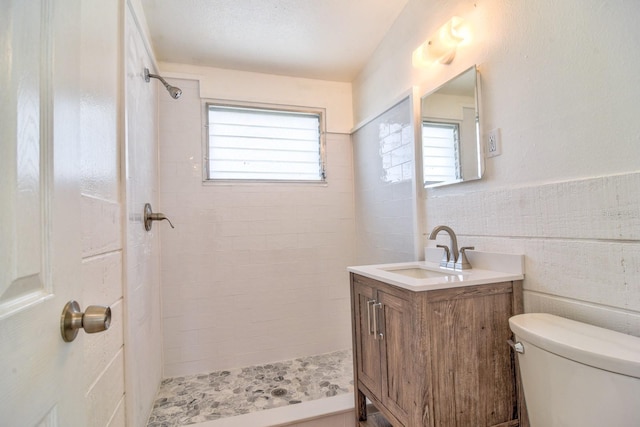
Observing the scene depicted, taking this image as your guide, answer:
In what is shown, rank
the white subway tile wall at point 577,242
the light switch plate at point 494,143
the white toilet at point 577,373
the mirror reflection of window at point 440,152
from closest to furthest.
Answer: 1. the white toilet at point 577,373
2. the white subway tile wall at point 577,242
3. the light switch plate at point 494,143
4. the mirror reflection of window at point 440,152

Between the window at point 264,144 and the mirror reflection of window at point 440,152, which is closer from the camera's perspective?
the mirror reflection of window at point 440,152

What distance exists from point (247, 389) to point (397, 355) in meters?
1.28

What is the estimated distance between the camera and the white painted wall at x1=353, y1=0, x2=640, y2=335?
877 mm

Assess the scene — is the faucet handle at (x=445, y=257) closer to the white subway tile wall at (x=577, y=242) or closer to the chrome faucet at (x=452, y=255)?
the chrome faucet at (x=452, y=255)

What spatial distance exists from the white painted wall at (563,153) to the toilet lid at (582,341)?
107 mm

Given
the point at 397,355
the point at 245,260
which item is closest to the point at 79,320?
the point at 397,355

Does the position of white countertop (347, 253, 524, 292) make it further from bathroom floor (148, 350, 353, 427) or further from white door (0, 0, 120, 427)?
bathroom floor (148, 350, 353, 427)

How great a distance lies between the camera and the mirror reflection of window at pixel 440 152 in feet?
4.99

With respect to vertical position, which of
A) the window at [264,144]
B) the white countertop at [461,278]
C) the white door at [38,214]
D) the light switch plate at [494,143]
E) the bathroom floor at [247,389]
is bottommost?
the bathroom floor at [247,389]

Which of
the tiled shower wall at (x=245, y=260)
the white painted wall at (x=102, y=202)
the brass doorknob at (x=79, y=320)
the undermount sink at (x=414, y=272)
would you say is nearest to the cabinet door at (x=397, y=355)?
the undermount sink at (x=414, y=272)

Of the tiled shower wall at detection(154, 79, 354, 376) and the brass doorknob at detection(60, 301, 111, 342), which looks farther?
the tiled shower wall at detection(154, 79, 354, 376)

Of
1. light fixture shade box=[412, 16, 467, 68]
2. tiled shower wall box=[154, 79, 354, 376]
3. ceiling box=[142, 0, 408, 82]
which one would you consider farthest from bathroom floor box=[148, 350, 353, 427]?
ceiling box=[142, 0, 408, 82]

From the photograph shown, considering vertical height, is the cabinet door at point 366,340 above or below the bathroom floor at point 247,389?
A: above

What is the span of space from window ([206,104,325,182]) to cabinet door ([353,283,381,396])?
4.42 feet
